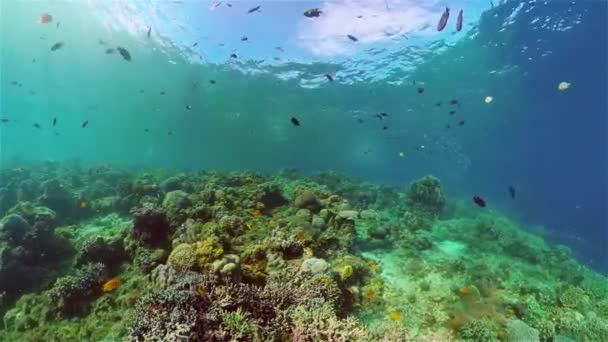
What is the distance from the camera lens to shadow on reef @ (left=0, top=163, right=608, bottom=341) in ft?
17.4

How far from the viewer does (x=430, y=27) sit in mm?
23609

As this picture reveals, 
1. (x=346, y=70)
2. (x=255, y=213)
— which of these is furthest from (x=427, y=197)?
(x=346, y=70)

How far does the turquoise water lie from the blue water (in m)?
0.19

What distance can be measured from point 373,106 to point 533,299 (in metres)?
36.9

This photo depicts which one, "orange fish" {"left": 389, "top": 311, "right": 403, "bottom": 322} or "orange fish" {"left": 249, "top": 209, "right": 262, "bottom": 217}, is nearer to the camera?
"orange fish" {"left": 389, "top": 311, "right": 403, "bottom": 322}

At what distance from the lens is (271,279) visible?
6.74 metres

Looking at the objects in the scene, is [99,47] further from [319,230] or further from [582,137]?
[582,137]

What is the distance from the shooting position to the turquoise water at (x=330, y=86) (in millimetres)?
13896

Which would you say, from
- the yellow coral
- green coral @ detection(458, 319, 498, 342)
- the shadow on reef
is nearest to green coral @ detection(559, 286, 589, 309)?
the shadow on reef

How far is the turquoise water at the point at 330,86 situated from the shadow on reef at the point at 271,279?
0.57 feet

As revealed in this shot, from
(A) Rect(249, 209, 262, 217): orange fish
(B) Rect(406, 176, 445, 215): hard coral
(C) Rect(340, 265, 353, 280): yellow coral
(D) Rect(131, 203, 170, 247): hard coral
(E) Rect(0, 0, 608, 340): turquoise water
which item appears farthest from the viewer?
(B) Rect(406, 176, 445, 215): hard coral

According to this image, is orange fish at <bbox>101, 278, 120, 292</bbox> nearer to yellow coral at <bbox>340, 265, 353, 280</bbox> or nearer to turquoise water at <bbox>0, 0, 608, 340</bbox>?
turquoise water at <bbox>0, 0, 608, 340</bbox>

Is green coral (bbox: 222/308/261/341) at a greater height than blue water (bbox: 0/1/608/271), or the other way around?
blue water (bbox: 0/1/608/271)

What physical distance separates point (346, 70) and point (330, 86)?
5.42 metres
